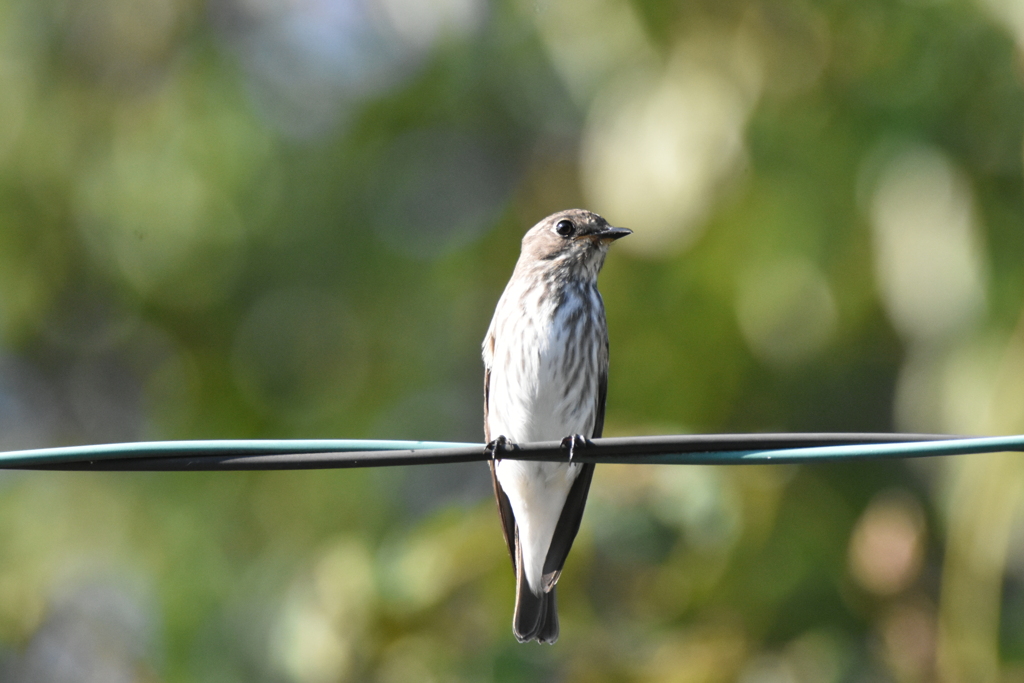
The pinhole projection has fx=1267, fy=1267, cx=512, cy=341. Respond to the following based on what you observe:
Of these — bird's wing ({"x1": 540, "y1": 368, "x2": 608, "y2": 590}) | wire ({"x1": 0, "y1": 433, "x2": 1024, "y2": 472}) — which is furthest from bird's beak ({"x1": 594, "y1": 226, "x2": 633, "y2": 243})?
wire ({"x1": 0, "y1": 433, "x2": 1024, "y2": 472})

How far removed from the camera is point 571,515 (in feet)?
18.8

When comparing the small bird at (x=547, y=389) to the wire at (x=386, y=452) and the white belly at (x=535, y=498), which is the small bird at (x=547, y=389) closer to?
the white belly at (x=535, y=498)

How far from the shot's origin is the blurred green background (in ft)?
18.0

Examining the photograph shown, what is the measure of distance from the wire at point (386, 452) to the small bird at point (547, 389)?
6.76 feet

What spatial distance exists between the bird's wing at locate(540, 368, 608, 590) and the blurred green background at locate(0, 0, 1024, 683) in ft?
0.34

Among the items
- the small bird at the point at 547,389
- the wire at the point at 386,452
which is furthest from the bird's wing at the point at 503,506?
the wire at the point at 386,452

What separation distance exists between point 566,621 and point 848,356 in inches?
92.3

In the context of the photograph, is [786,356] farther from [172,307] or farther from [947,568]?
[172,307]

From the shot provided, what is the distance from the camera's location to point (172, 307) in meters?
8.49

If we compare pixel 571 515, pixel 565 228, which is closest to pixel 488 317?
pixel 565 228

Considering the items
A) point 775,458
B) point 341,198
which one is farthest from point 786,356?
point 341,198

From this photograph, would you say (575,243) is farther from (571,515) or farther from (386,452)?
(386,452)

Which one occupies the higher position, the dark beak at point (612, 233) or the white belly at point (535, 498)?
the dark beak at point (612, 233)

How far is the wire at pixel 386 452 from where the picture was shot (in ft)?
10.3
